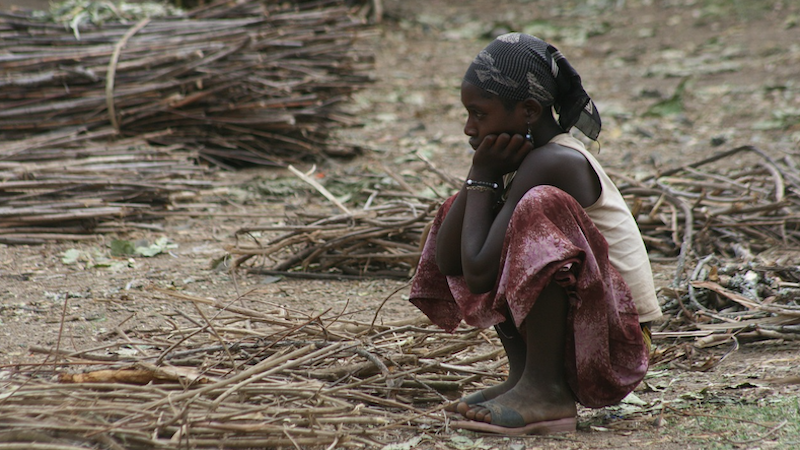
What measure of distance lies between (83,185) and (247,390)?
2557 mm

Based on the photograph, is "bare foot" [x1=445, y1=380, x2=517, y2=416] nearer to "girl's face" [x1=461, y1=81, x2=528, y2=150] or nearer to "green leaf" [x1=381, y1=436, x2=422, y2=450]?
"green leaf" [x1=381, y1=436, x2=422, y2=450]

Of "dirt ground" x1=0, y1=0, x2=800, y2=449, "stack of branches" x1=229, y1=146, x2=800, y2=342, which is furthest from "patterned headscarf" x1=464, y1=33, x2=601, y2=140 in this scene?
"stack of branches" x1=229, y1=146, x2=800, y2=342

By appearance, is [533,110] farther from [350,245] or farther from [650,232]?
[650,232]

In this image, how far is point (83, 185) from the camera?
4.06 metres

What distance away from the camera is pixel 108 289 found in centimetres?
327

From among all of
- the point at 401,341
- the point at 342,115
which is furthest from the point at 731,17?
the point at 401,341

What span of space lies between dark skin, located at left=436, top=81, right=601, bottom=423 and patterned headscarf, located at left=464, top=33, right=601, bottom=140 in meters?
0.03

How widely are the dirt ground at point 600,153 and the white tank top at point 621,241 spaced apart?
329 mm

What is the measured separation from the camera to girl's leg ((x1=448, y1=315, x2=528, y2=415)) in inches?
80.8

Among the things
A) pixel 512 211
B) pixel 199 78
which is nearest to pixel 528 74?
pixel 512 211

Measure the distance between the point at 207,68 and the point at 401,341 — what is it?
10.5 ft

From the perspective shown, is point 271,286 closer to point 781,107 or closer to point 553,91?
point 553,91

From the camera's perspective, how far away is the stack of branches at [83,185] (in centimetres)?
390

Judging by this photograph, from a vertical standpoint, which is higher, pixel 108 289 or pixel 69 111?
pixel 69 111
